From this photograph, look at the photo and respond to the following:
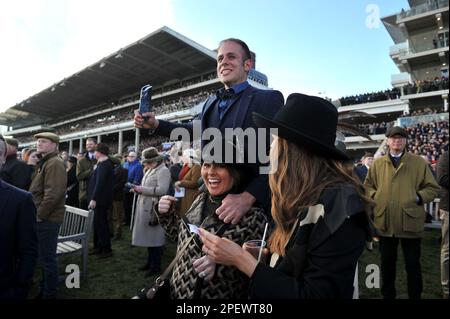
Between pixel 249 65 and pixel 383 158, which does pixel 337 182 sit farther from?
pixel 383 158

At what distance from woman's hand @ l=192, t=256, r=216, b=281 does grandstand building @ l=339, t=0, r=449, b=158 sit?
3198cm

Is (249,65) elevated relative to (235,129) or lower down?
elevated

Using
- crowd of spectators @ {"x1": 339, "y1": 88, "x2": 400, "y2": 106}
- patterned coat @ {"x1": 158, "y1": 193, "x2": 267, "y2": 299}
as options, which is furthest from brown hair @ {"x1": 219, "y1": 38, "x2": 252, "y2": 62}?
crowd of spectators @ {"x1": 339, "y1": 88, "x2": 400, "y2": 106}

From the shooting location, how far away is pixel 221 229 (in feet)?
5.72

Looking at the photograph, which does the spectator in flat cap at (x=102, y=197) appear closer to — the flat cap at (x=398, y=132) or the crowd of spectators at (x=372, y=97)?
the flat cap at (x=398, y=132)

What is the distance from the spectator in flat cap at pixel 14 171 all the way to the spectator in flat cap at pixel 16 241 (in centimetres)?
260

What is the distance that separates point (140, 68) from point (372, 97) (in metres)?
27.1

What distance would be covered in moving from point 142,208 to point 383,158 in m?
3.70

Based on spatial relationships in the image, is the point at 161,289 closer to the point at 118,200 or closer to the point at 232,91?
the point at 232,91

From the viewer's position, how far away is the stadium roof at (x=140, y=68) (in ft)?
99.2

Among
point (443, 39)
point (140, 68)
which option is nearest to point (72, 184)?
point (140, 68)

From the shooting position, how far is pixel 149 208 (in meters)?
5.02

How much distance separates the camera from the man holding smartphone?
1.75 meters
